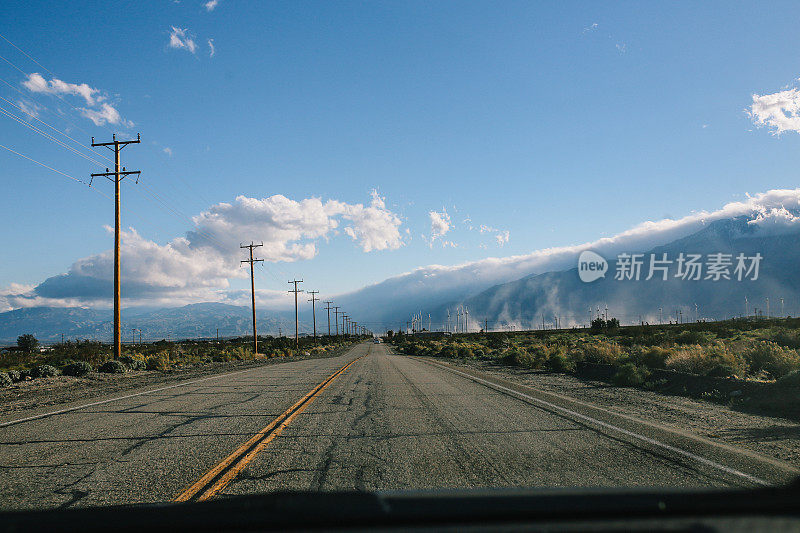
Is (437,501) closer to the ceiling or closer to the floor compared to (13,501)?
closer to the ceiling

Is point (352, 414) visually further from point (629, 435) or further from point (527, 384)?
point (527, 384)

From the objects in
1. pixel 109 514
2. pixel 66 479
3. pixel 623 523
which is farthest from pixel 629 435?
pixel 66 479

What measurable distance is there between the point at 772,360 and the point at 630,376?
4111 millimetres

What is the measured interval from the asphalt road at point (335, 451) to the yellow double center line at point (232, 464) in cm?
2

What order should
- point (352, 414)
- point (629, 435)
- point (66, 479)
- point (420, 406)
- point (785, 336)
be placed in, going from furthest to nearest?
point (785, 336) < point (420, 406) < point (352, 414) < point (629, 435) < point (66, 479)

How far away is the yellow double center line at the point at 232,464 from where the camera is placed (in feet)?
14.6

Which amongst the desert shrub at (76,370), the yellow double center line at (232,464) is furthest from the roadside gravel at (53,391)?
the yellow double center line at (232,464)

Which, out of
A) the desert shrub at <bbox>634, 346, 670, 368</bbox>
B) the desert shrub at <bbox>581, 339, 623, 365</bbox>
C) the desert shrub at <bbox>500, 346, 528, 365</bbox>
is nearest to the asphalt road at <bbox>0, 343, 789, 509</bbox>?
the desert shrub at <bbox>634, 346, 670, 368</bbox>

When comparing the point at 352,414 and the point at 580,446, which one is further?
the point at 352,414

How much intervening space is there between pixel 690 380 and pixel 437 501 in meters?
13.6

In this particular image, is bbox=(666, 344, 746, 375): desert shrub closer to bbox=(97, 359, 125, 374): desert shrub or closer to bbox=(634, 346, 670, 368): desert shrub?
bbox=(634, 346, 670, 368): desert shrub

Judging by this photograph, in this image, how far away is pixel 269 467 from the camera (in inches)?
214

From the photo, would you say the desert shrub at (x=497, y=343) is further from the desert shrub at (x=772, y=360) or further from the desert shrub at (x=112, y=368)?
the desert shrub at (x=112, y=368)

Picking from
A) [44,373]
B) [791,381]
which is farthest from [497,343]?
[791,381]
